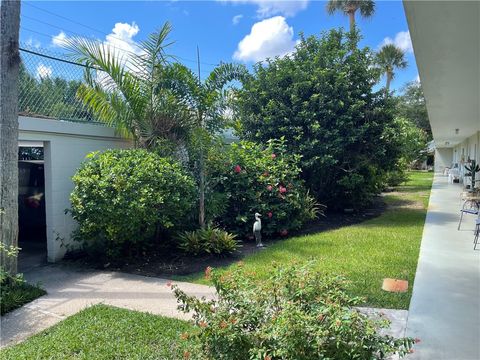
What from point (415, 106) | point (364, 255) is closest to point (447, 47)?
point (364, 255)

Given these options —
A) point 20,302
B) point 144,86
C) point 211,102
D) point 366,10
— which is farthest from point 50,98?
point 366,10

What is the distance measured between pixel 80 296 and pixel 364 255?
4.40 metres

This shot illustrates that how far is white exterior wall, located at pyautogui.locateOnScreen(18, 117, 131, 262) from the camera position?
5.73 m

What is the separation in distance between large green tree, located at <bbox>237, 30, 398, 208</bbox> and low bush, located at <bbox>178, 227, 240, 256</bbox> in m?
3.68

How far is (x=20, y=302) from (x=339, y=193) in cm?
883

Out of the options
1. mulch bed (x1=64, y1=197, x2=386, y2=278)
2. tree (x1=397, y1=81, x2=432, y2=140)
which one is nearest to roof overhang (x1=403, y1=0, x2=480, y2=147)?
mulch bed (x1=64, y1=197, x2=386, y2=278)

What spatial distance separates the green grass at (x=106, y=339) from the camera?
3080 millimetres

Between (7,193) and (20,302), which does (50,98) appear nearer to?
(7,193)

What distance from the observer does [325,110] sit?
9359mm

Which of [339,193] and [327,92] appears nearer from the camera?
[327,92]

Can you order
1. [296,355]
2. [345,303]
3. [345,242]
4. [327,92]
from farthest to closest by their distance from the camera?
[327,92] < [345,242] < [345,303] < [296,355]

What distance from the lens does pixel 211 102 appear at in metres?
6.82

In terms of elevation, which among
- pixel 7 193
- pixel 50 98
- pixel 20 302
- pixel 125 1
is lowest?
pixel 20 302

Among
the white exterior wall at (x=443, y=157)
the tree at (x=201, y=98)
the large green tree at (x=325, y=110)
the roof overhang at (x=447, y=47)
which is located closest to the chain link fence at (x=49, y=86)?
the tree at (x=201, y=98)
